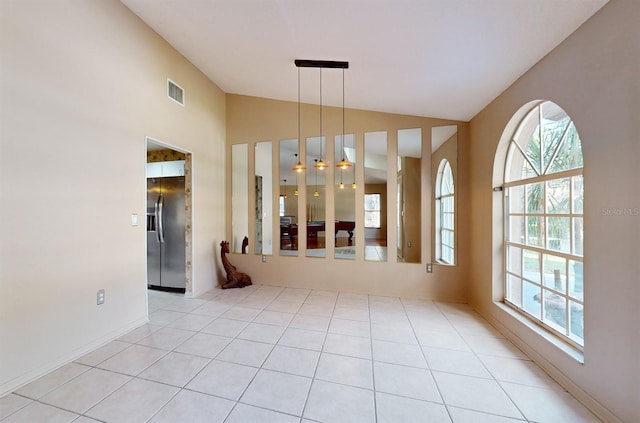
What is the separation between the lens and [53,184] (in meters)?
2.01

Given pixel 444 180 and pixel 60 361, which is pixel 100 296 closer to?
pixel 60 361

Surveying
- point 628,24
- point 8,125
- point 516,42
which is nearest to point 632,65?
point 628,24

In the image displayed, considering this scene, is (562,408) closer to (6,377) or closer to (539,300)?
(539,300)

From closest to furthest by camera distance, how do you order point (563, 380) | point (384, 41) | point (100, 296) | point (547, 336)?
point (563, 380), point (547, 336), point (384, 41), point (100, 296)

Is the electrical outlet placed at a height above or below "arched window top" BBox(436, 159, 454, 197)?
below

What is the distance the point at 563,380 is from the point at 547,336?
319mm

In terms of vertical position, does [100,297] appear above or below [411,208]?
below

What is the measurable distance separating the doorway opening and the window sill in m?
4.11

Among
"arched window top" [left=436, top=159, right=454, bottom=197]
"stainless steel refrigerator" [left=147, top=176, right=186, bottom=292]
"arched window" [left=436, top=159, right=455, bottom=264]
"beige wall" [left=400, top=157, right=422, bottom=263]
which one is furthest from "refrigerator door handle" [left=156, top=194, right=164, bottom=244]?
"arched window top" [left=436, top=159, right=454, bottom=197]

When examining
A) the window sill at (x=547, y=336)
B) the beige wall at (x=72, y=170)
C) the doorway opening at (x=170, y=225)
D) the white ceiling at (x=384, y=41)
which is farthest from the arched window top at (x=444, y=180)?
the beige wall at (x=72, y=170)

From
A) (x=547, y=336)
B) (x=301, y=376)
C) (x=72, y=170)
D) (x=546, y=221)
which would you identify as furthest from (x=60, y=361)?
(x=546, y=221)

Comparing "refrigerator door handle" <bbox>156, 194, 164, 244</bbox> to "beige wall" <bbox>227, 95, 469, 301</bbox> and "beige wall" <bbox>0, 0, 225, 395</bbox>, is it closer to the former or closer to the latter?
"beige wall" <bbox>227, 95, 469, 301</bbox>

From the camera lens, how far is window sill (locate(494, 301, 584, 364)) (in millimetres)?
1749

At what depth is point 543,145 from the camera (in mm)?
2168
